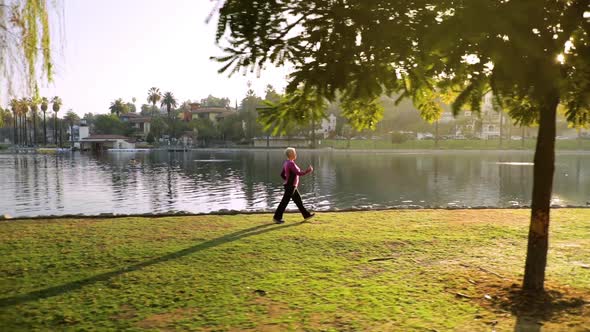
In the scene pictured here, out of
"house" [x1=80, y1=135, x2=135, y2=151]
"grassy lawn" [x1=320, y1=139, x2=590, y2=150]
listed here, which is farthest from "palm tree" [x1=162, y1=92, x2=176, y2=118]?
"grassy lawn" [x1=320, y1=139, x2=590, y2=150]

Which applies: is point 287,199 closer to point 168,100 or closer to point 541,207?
point 541,207

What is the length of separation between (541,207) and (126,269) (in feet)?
19.8

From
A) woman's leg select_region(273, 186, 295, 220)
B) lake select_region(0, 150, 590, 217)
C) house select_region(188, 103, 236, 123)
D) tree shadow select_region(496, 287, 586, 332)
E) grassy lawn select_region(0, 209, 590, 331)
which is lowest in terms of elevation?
lake select_region(0, 150, 590, 217)

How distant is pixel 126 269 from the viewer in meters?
7.06

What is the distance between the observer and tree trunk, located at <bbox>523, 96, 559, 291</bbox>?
603cm

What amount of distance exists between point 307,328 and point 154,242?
16.5 feet

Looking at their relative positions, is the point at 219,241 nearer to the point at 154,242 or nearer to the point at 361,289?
the point at 154,242

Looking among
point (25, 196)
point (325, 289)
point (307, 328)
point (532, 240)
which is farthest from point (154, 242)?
point (25, 196)

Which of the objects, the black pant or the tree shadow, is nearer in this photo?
the tree shadow

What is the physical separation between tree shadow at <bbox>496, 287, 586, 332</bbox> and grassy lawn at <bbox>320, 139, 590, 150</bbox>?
96687mm

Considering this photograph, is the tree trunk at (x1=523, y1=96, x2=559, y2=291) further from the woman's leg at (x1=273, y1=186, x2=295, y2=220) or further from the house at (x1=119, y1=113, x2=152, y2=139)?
the house at (x1=119, y1=113, x2=152, y2=139)

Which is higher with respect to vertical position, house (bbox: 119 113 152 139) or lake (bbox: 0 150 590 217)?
house (bbox: 119 113 152 139)

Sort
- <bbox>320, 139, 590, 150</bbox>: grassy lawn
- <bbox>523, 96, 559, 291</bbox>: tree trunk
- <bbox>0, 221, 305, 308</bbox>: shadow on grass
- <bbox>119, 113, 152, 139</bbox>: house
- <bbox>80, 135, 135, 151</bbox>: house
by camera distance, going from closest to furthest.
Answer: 1. <bbox>0, 221, 305, 308</bbox>: shadow on grass
2. <bbox>523, 96, 559, 291</bbox>: tree trunk
3. <bbox>320, 139, 590, 150</bbox>: grassy lawn
4. <bbox>80, 135, 135, 151</bbox>: house
5. <bbox>119, 113, 152, 139</bbox>: house

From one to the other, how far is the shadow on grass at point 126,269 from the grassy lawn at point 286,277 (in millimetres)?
25
